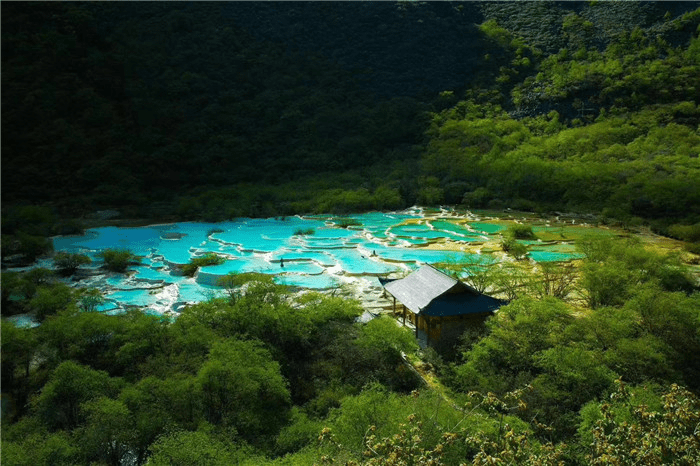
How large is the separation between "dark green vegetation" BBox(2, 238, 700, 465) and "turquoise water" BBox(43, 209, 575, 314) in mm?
4117

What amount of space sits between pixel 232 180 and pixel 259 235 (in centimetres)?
1894

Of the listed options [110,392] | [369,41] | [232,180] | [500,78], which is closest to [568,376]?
[110,392]

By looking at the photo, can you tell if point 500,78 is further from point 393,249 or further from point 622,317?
point 622,317

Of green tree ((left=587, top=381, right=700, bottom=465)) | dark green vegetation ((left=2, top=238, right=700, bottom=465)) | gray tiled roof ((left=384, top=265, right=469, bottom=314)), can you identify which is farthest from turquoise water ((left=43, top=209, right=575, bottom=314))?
green tree ((left=587, top=381, right=700, bottom=465))

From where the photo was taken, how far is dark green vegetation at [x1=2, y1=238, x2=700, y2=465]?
7.92m

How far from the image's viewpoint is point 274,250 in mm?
24375

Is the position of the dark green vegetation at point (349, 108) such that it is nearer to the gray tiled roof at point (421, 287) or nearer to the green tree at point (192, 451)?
the gray tiled roof at point (421, 287)

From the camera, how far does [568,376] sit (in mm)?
9102

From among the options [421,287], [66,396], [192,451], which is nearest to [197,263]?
[421,287]

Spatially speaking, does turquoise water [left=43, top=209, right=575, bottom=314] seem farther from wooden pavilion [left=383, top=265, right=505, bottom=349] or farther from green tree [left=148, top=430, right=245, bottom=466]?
green tree [left=148, top=430, right=245, bottom=466]

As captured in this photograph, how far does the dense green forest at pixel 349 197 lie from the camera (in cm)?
828

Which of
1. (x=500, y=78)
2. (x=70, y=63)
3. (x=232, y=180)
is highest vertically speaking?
(x=70, y=63)

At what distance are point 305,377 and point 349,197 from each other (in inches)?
990

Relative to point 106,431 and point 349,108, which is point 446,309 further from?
point 349,108
